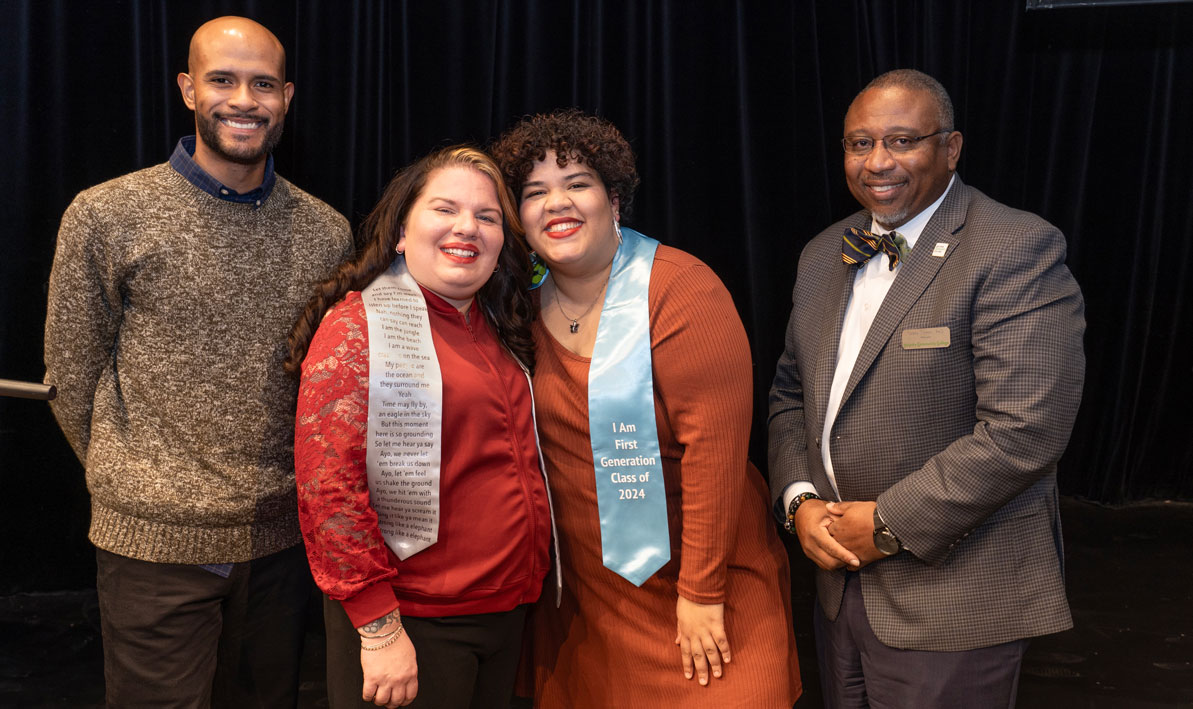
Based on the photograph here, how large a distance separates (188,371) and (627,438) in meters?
0.95

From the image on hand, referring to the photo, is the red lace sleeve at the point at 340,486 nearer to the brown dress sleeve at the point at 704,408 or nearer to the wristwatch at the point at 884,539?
the brown dress sleeve at the point at 704,408

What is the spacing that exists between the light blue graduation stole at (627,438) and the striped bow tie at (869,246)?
474 millimetres

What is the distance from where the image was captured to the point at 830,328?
2.01 metres

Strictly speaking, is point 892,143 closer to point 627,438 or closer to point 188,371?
point 627,438

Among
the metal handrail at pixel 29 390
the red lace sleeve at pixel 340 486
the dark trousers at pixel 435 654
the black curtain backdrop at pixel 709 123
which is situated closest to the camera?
the metal handrail at pixel 29 390

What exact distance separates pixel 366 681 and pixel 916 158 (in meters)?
1.52

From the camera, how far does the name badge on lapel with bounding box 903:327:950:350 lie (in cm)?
178

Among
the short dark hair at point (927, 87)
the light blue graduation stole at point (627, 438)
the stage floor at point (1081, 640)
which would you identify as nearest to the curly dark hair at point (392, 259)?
the light blue graduation stole at point (627, 438)

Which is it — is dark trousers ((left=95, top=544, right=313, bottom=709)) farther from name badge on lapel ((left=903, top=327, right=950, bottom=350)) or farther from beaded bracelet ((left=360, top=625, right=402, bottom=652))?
name badge on lapel ((left=903, top=327, right=950, bottom=350))

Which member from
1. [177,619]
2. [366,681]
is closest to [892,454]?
[366,681]

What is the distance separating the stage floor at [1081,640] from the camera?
9.30 ft

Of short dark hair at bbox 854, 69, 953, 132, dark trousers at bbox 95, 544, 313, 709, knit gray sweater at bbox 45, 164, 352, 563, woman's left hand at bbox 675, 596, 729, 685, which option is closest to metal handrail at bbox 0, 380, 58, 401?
knit gray sweater at bbox 45, 164, 352, 563

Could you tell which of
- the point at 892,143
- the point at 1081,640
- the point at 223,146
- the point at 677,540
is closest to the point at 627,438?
the point at 677,540

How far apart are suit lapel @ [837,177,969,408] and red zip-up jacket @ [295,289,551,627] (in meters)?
0.71
